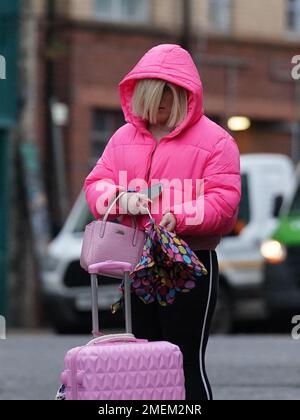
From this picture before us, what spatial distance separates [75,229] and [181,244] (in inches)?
564

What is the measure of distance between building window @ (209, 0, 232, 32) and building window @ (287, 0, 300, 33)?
1565 mm

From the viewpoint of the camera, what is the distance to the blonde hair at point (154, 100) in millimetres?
6426

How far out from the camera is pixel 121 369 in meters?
5.89

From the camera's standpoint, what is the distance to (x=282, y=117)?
102ft

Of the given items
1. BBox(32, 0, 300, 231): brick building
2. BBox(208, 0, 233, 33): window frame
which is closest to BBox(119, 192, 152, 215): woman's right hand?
BBox(32, 0, 300, 231): brick building

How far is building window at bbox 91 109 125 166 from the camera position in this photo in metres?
28.8

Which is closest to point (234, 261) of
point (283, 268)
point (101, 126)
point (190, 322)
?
point (283, 268)

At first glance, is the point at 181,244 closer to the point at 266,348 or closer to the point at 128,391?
the point at 128,391

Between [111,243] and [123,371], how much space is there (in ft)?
1.77

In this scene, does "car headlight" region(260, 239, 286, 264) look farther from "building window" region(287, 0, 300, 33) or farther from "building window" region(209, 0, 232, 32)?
"building window" region(287, 0, 300, 33)

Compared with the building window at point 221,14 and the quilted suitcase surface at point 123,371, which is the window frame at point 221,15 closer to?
the building window at point 221,14

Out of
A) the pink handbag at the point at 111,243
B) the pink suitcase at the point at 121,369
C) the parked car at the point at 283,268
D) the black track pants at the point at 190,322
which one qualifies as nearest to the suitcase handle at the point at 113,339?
the pink suitcase at the point at 121,369

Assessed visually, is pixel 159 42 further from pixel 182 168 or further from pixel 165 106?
pixel 182 168

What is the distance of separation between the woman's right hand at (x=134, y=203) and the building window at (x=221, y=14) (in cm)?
2399
